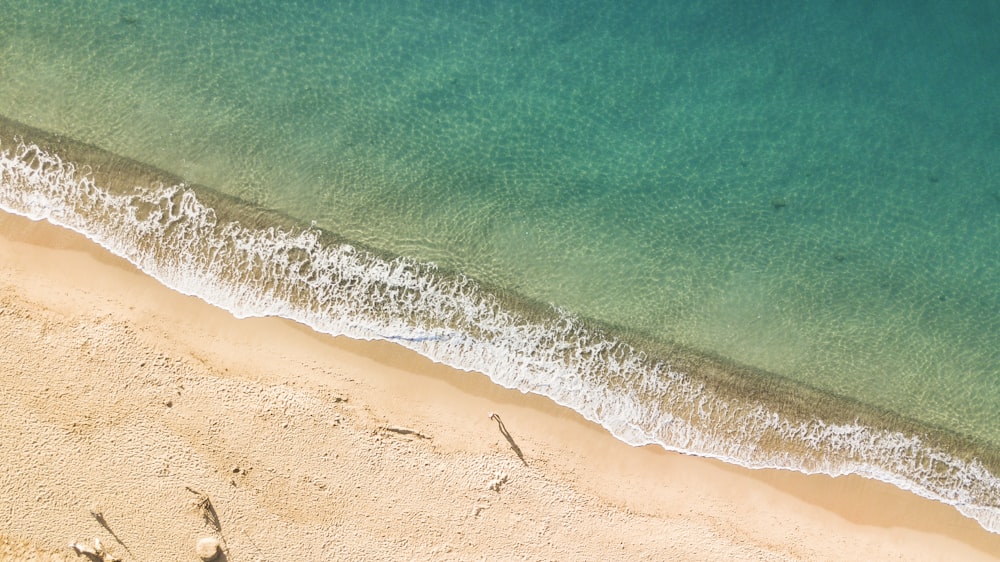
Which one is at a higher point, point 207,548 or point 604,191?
point 604,191

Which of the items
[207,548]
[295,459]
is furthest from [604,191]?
[207,548]

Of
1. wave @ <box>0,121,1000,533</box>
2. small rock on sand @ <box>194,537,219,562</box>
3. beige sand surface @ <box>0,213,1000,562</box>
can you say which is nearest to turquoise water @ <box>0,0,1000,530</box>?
wave @ <box>0,121,1000,533</box>

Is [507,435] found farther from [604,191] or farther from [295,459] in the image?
[604,191]

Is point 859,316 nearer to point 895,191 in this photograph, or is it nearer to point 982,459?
point 895,191

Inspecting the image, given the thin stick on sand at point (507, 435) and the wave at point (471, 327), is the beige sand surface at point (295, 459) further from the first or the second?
the wave at point (471, 327)

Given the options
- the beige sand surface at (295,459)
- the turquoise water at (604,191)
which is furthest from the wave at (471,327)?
the beige sand surface at (295,459)
